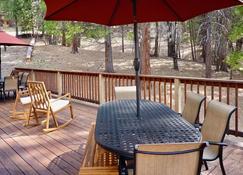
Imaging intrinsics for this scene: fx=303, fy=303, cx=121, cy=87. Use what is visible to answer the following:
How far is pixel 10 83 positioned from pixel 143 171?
7.21 metres

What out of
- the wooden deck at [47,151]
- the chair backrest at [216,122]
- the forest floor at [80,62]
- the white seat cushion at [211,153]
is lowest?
the wooden deck at [47,151]

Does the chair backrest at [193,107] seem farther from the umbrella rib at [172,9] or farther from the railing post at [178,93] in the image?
the railing post at [178,93]

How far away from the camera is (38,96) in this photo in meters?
5.44

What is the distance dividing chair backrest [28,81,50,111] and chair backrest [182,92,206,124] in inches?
99.7

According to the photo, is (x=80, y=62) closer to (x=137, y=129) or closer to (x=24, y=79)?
(x=24, y=79)

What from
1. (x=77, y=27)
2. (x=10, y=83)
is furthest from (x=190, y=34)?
(x=10, y=83)

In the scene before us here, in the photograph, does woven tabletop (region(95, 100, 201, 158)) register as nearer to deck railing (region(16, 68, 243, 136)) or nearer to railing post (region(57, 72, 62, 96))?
deck railing (region(16, 68, 243, 136))

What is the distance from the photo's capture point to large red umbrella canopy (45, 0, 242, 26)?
324 cm

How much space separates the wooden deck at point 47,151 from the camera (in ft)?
11.8

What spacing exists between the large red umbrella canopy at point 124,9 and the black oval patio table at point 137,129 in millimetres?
1064

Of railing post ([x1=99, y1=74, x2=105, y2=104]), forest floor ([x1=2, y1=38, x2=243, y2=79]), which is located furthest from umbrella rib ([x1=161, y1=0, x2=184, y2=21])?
forest floor ([x1=2, y1=38, x2=243, y2=79])

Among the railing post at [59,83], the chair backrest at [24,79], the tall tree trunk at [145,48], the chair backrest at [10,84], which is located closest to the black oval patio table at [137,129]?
the railing post at [59,83]

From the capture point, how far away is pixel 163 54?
26.4 metres

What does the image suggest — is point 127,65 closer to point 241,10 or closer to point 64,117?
point 241,10
